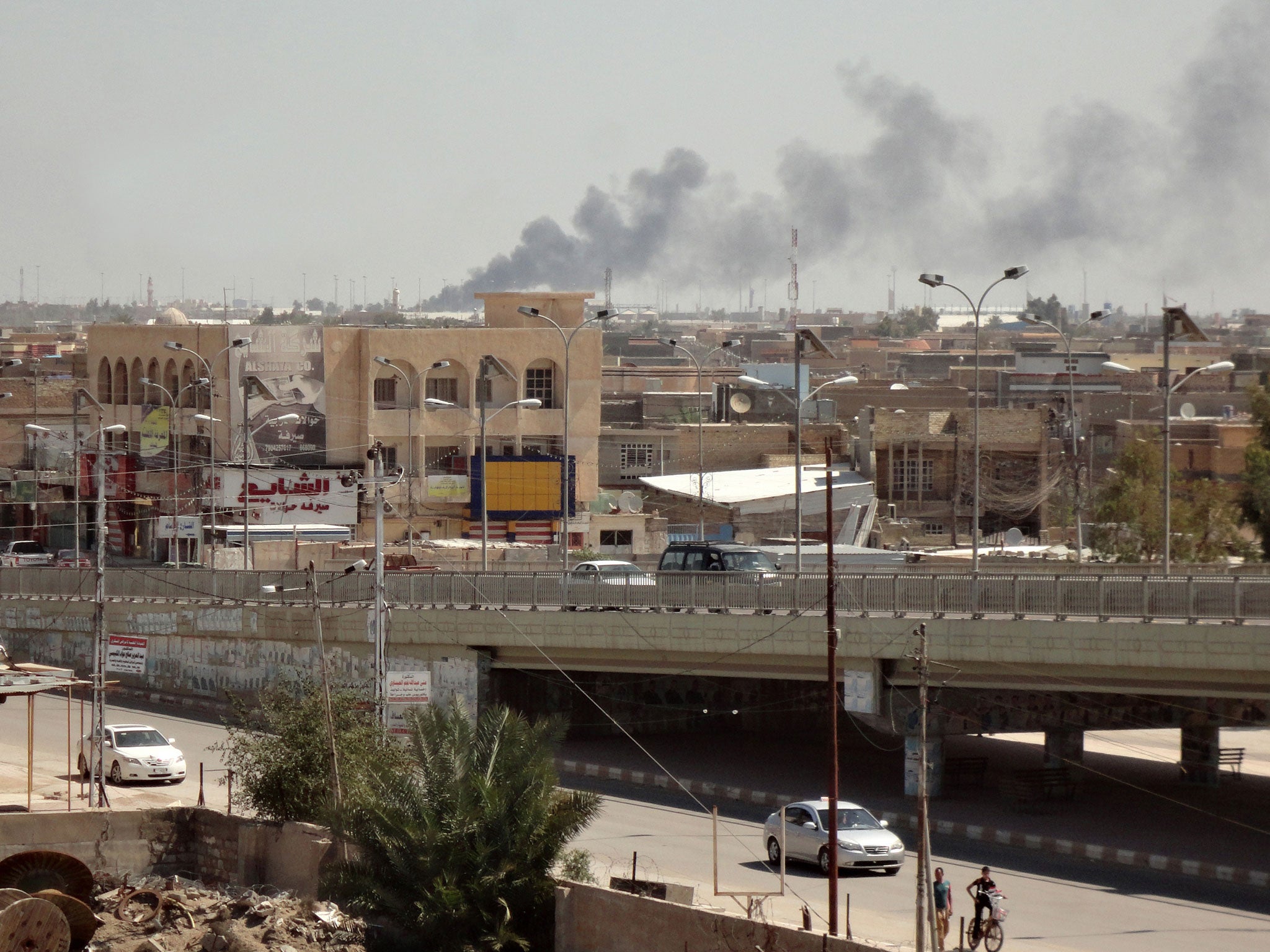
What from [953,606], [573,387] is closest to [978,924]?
[953,606]

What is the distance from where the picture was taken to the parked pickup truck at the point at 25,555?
59.6 meters

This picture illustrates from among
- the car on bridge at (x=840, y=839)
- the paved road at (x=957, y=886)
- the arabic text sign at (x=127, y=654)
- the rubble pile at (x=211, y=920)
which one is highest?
the arabic text sign at (x=127, y=654)

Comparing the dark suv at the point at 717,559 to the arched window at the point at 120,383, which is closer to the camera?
the dark suv at the point at 717,559

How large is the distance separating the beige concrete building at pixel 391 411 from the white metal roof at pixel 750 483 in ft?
12.7

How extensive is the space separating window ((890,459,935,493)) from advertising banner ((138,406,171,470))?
30.2 metres

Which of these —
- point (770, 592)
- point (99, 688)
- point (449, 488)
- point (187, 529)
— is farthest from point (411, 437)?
point (99, 688)

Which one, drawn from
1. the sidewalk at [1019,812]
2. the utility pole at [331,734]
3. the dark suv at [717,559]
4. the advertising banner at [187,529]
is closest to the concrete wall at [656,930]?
the utility pole at [331,734]

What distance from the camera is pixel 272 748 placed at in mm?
26203

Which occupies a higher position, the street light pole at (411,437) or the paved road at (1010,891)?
the street light pole at (411,437)

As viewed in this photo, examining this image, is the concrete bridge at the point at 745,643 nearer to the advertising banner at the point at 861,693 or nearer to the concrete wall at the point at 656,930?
the advertising banner at the point at 861,693

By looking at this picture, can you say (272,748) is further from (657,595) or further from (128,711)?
(128,711)

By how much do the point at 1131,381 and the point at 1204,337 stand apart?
254 feet

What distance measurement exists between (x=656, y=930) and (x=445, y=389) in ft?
151

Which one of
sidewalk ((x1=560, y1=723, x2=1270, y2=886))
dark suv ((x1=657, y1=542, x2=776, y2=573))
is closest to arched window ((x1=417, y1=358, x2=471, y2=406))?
sidewalk ((x1=560, y1=723, x2=1270, y2=886))
